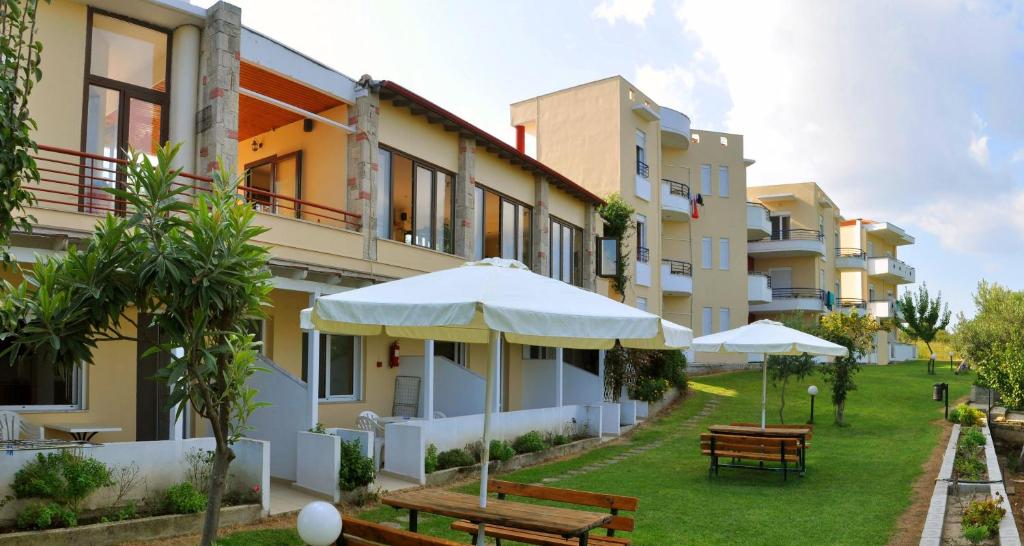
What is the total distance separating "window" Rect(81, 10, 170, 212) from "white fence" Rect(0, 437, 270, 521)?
362 centimetres

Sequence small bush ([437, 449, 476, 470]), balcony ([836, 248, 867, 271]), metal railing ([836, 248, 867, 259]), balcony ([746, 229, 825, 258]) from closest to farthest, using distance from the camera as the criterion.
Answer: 1. small bush ([437, 449, 476, 470])
2. balcony ([746, 229, 825, 258])
3. balcony ([836, 248, 867, 271])
4. metal railing ([836, 248, 867, 259])

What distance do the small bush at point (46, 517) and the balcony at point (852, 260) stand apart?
165 feet

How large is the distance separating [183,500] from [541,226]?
14468mm

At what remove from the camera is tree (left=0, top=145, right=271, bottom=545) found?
5172 mm

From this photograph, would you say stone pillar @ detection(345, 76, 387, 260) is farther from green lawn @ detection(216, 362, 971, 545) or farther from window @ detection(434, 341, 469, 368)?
green lawn @ detection(216, 362, 971, 545)

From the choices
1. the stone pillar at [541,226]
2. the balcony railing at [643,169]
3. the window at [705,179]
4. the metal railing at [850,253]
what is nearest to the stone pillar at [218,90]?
the stone pillar at [541,226]

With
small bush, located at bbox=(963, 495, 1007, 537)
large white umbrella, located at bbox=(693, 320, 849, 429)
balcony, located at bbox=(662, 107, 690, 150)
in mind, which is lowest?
small bush, located at bbox=(963, 495, 1007, 537)

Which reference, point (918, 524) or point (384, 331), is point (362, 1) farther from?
point (918, 524)

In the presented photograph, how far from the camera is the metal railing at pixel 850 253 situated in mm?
52444

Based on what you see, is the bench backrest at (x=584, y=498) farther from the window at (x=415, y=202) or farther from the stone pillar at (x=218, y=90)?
the window at (x=415, y=202)

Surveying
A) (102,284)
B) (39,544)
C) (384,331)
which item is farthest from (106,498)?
→ (102,284)

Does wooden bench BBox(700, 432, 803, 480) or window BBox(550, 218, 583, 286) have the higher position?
window BBox(550, 218, 583, 286)

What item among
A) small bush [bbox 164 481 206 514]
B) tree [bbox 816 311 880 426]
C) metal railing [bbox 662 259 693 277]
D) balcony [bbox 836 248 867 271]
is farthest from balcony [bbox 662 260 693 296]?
small bush [bbox 164 481 206 514]

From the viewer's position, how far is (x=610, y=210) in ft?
93.2
